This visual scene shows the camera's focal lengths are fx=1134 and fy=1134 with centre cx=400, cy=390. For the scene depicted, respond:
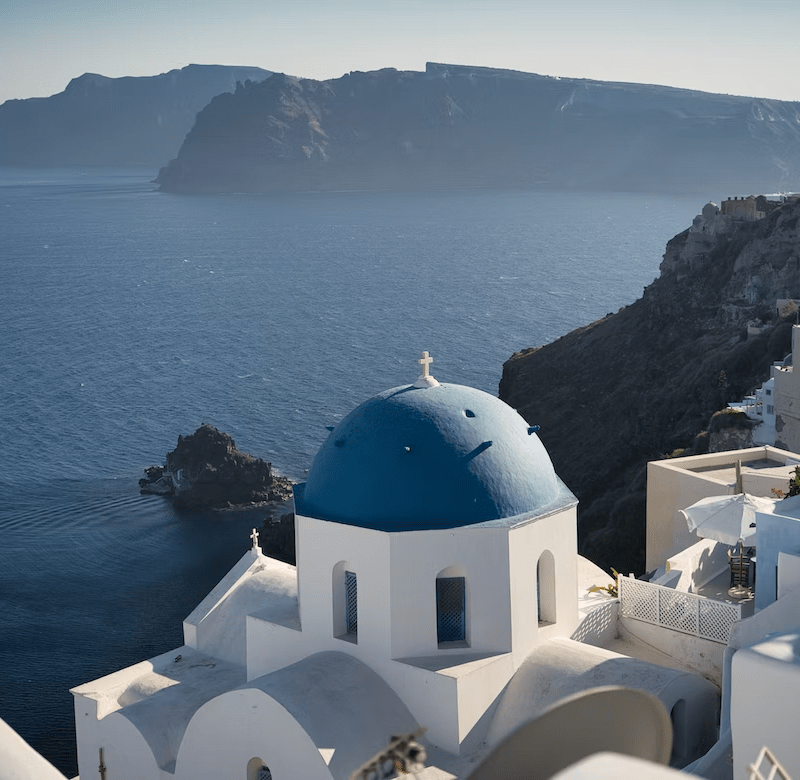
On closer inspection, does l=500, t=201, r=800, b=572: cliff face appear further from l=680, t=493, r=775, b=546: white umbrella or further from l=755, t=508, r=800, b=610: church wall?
l=755, t=508, r=800, b=610: church wall

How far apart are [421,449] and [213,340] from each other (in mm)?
76641

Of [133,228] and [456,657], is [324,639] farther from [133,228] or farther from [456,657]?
[133,228]

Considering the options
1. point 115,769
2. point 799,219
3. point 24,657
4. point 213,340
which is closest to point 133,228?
point 213,340

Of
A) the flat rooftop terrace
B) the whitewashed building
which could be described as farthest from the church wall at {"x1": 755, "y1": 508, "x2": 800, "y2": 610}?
the flat rooftop terrace

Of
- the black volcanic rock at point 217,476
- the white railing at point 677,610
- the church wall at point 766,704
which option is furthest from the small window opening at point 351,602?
the black volcanic rock at point 217,476

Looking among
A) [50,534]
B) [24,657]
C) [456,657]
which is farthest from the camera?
[50,534]

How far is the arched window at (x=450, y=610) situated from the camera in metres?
13.8

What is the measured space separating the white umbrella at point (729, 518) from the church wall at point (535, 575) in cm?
221

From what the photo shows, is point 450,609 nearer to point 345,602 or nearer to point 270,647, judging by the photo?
point 345,602

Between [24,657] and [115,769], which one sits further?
[24,657]

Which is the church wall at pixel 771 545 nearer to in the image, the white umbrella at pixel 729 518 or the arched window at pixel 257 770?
the white umbrella at pixel 729 518

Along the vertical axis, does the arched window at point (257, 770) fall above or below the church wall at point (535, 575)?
below

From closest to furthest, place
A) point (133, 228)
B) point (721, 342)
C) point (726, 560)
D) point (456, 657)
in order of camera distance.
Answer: point (456, 657)
point (726, 560)
point (721, 342)
point (133, 228)

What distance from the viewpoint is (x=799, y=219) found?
61.2 m
